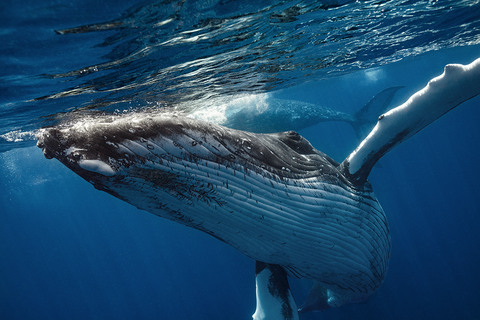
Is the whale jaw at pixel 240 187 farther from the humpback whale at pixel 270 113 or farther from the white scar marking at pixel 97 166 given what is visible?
the humpback whale at pixel 270 113

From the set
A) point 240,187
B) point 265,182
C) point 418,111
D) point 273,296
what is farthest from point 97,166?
point 418,111

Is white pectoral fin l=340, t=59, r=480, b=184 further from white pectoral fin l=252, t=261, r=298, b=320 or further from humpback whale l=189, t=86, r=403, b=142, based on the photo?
humpback whale l=189, t=86, r=403, b=142

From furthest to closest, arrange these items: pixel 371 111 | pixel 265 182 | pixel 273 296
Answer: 1. pixel 371 111
2. pixel 273 296
3. pixel 265 182

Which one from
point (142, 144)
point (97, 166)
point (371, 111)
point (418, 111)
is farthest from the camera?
point (371, 111)

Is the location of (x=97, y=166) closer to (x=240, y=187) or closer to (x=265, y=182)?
(x=240, y=187)

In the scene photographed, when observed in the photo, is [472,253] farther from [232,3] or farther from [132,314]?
[132,314]

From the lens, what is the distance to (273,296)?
4.01 metres

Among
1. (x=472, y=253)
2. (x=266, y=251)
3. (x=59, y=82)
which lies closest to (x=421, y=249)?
(x=472, y=253)

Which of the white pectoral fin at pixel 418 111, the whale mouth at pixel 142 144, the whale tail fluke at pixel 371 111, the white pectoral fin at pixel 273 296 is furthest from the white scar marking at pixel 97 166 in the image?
the whale tail fluke at pixel 371 111

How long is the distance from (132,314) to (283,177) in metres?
52.1

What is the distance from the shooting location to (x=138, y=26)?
15.4 ft

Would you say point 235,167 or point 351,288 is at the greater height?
point 235,167

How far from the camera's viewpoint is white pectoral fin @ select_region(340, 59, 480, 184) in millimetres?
3068

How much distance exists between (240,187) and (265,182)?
1.05 ft
